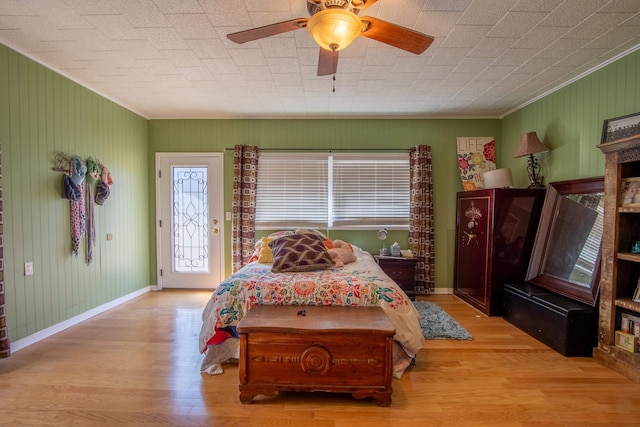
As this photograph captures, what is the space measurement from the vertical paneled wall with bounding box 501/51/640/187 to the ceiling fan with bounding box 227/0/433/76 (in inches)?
84.6

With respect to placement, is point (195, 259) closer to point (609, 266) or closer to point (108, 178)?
point (108, 178)

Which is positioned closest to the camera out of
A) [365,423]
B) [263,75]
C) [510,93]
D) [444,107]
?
[365,423]

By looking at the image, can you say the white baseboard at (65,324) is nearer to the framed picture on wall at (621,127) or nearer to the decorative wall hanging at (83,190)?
the decorative wall hanging at (83,190)

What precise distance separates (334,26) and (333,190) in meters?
2.86

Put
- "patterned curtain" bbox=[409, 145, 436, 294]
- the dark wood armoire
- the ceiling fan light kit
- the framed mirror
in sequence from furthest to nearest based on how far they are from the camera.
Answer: "patterned curtain" bbox=[409, 145, 436, 294] → the dark wood armoire → the framed mirror → the ceiling fan light kit

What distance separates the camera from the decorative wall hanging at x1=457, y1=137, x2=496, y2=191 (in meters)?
4.25

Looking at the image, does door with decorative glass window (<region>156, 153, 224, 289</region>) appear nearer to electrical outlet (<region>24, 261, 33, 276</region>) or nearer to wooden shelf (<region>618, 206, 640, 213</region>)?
electrical outlet (<region>24, 261, 33, 276</region>)

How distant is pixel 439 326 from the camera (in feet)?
10.1

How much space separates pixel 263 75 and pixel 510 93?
283 cm

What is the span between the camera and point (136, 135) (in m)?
4.16

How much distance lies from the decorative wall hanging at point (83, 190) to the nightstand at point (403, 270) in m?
3.44

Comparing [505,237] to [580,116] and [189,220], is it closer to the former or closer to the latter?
[580,116]

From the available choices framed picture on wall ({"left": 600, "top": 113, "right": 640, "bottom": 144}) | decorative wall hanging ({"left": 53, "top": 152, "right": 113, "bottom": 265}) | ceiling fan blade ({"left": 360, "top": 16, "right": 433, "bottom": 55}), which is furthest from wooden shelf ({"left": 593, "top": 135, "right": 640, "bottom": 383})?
decorative wall hanging ({"left": 53, "top": 152, "right": 113, "bottom": 265})

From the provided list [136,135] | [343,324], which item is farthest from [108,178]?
[343,324]
